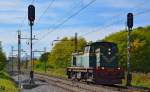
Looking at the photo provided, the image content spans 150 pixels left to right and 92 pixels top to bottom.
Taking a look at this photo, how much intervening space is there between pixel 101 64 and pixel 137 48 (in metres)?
63.4

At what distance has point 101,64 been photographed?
147 ft

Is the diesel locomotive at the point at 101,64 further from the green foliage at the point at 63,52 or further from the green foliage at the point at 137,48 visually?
the green foliage at the point at 63,52

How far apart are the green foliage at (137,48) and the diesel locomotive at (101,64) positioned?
164ft

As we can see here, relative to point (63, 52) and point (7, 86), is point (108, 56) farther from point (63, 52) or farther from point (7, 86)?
point (63, 52)

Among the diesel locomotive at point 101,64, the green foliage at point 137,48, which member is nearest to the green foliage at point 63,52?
the green foliage at point 137,48

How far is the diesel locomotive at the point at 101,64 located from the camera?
43.2 metres

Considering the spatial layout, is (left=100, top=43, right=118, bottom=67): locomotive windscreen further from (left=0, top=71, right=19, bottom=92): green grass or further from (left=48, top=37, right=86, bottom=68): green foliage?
(left=48, top=37, right=86, bottom=68): green foliage

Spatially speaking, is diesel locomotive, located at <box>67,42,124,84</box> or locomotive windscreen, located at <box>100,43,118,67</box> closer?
diesel locomotive, located at <box>67,42,124,84</box>

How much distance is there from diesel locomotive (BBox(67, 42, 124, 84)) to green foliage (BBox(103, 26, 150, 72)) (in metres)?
49.9

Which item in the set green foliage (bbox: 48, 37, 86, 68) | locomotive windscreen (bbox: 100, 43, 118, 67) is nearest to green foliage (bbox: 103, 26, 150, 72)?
green foliage (bbox: 48, 37, 86, 68)

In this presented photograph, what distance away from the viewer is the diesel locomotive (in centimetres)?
4319

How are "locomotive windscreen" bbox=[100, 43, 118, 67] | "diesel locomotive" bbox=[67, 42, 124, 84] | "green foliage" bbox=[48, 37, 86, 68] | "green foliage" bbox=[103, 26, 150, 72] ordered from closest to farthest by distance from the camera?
"diesel locomotive" bbox=[67, 42, 124, 84] → "locomotive windscreen" bbox=[100, 43, 118, 67] → "green foliage" bbox=[103, 26, 150, 72] → "green foliage" bbox=[48, 37, 86, 68]

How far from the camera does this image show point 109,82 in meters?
43.5

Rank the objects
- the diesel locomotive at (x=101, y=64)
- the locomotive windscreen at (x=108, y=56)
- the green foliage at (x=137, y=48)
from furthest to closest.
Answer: the green foliage at (x=137, y=48), the locomotive windscreen at (x=108, y=56), the diesel locomotive at (x=101, y=64)
